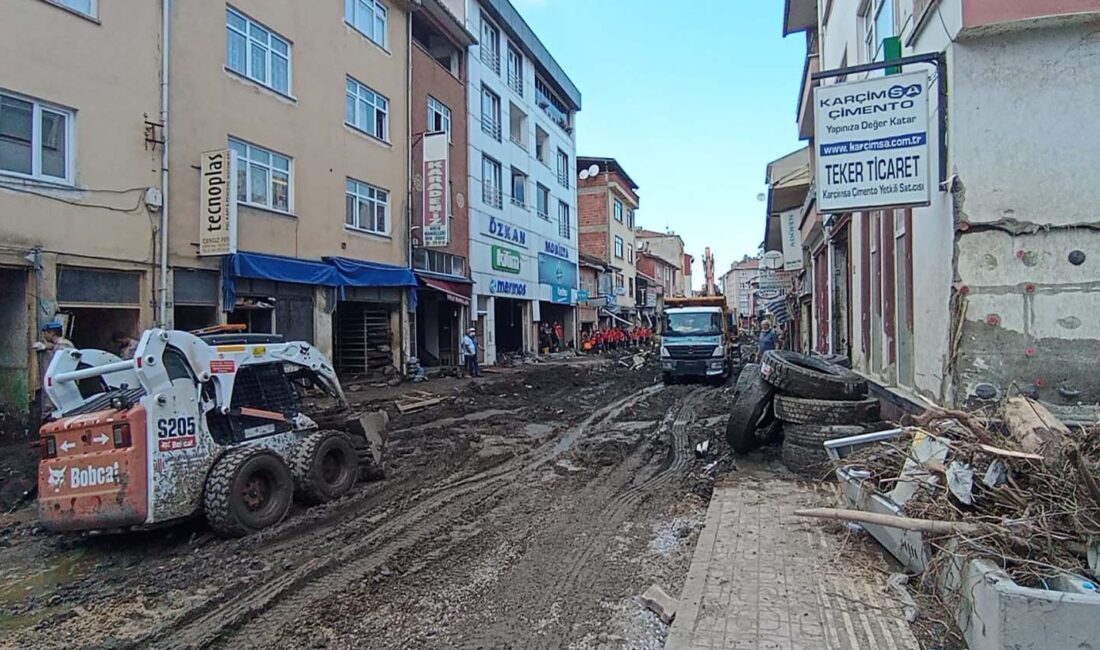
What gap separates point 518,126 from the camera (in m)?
31.8

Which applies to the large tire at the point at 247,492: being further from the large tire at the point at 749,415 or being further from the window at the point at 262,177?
the window at the point at 262,177

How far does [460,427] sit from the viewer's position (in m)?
12.6

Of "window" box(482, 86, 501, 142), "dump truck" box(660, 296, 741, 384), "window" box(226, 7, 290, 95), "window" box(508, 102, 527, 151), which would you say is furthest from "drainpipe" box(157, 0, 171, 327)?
"window" box(508, 102, 527, 151)

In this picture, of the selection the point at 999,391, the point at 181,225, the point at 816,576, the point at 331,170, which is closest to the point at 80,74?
the point at 181,225

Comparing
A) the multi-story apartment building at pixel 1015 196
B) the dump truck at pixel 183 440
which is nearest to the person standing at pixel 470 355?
the dump truck at pixel 183 440

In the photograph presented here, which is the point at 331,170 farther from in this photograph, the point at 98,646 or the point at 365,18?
the point at 98,646

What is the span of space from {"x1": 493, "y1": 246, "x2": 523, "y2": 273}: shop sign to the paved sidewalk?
21636 mm

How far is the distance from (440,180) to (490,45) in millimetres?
10444

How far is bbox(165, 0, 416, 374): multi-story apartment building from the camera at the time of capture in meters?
13.1

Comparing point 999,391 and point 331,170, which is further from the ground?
point 331,170

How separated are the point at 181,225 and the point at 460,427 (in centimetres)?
662

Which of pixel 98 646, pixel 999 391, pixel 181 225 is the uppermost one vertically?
pixel 181 225

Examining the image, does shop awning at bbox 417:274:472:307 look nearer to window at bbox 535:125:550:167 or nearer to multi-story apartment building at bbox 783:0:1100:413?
window at bbox 535:125:550:167

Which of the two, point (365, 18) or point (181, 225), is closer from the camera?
point (181, 225)
